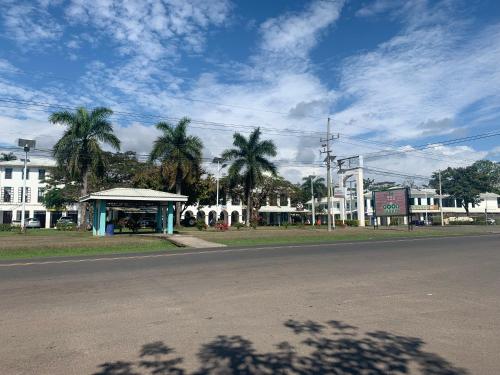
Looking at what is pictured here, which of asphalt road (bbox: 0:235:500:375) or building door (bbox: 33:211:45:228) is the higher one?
building door (bbox: 33:211:45:228)

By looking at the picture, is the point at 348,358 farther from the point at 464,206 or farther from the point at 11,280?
the point at 464,206

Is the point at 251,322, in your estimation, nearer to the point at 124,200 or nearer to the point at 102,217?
the point at 124,200

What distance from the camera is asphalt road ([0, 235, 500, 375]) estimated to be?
488 cm

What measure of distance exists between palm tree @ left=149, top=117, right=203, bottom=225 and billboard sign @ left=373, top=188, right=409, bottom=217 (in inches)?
901

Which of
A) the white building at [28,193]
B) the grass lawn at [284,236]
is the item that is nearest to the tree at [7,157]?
the white building at [28,193]

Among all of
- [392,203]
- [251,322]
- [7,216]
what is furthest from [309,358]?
[7,216]

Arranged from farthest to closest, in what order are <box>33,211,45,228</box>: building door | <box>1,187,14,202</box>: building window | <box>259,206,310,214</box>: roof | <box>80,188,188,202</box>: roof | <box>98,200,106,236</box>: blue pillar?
<box>259,206,310,214</box>: roof, <box>33,211,45,228</box>: building door, <box>1,187,14,202</box>: building window, <box>98,200,106,236</box>: blue pillar, <box>80,188,188,202</box>: roof

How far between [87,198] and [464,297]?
29655mm

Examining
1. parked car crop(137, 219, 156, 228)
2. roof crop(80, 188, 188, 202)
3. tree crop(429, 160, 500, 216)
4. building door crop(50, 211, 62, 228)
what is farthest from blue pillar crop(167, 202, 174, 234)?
tree crop(429, 160, 500, 216)

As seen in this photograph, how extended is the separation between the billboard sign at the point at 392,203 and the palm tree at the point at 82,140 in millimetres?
31597

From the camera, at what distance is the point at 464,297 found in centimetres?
861

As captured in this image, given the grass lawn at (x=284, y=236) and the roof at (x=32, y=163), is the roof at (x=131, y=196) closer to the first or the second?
the grass lawn at (x=284, y=236)

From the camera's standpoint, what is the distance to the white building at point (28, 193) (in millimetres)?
67062

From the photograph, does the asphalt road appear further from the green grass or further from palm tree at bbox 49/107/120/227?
palm tree at bbox 49/107/120/227
